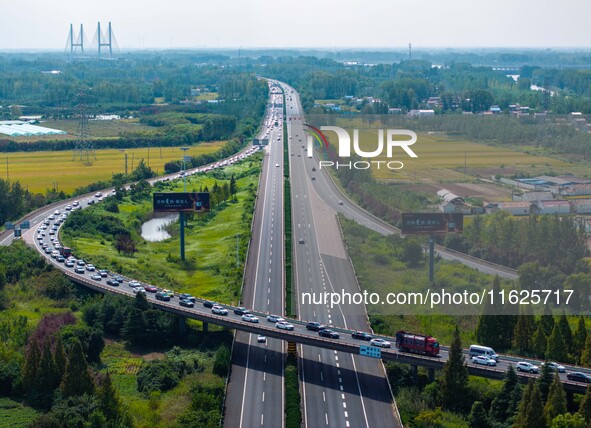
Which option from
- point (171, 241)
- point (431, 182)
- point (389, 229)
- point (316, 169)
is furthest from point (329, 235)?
point (316, 169)

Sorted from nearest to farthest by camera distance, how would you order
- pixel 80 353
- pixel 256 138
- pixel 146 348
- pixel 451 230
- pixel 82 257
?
pixel 80 353 → pixel 146 348 → pixel 451 230 → pixel 82 257 → pixel 256 138

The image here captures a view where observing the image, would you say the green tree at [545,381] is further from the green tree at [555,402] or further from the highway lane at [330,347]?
the highway lane at [330,347]

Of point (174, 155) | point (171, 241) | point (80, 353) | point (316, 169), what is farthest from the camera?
point (174, 155)

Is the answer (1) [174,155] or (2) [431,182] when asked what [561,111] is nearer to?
(1) [174,155]

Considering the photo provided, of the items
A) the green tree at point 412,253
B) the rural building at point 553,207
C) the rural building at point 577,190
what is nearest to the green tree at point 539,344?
the green tree at point 412,253

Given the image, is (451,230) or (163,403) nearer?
(163,403)

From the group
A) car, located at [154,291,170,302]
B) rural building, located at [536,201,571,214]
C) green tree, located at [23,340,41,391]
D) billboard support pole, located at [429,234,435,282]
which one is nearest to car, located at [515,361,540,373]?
billboard support pole, located at [429,234,435,282]

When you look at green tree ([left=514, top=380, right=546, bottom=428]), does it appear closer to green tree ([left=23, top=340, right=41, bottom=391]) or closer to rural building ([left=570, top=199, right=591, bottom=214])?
green tree ([left=23, top=340, right=41, bottom=391])
